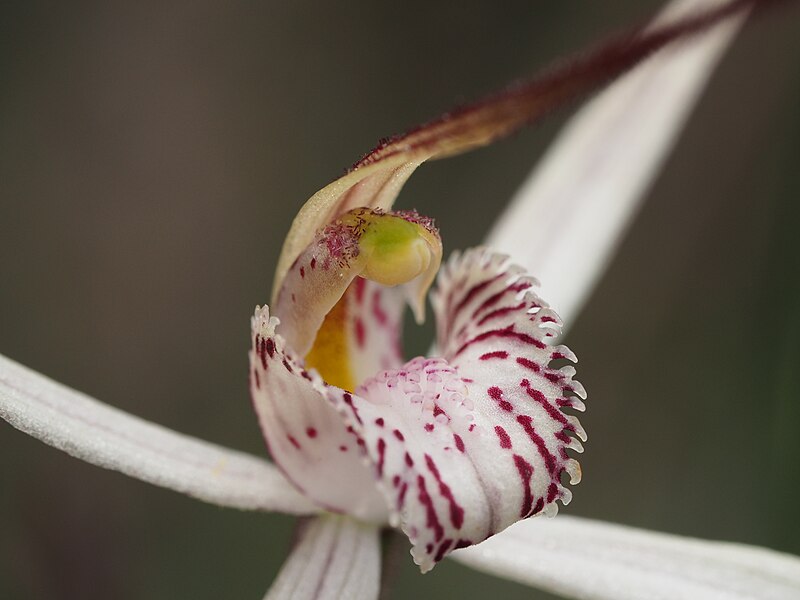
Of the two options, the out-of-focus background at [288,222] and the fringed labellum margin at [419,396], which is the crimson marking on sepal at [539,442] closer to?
the fringed labellum margin at [419,396]

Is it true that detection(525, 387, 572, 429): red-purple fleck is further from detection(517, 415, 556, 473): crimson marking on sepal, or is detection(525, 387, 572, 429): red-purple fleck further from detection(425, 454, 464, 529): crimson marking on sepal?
detection(425, 454, 464, 529): crimson marking on sepal

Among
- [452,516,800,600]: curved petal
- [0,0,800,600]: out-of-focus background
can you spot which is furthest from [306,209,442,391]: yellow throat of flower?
[0,0,800,600]: out-of-focus background

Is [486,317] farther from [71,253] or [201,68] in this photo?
[201,68]

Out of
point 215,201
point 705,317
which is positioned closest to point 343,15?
point 215,201

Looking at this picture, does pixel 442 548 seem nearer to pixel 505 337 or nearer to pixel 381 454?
pixel 381 454

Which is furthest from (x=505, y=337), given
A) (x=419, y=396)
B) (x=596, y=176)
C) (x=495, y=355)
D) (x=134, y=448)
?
(x=596, y=176)

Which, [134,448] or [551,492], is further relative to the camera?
[134,448]
